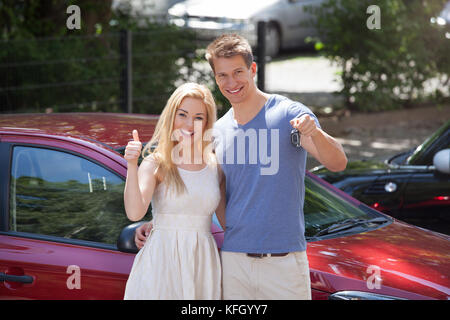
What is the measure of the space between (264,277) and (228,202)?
0.35 metres

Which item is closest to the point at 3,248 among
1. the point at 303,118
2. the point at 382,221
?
the point at 303,118

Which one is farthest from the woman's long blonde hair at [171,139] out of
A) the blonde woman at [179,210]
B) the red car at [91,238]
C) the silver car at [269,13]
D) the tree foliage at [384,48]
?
the silver car at [269,13]

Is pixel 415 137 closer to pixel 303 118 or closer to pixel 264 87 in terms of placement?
pixel 264 87

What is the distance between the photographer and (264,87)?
36.0 feet

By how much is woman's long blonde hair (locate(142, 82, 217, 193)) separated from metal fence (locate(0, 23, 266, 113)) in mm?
6193

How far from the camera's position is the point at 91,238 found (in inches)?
144

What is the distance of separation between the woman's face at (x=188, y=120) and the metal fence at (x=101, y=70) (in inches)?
244

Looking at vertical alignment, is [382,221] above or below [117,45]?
below

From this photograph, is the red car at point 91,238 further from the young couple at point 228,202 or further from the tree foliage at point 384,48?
the tree foliage at point 384,48

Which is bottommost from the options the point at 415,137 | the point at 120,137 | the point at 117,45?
the point at 415,137

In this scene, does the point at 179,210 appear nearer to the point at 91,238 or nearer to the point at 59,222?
the point at 91,238

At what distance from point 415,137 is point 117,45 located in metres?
4.82

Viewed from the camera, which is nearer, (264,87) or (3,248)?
(3,248)

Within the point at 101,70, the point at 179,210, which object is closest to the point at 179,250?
the point at 179,210
